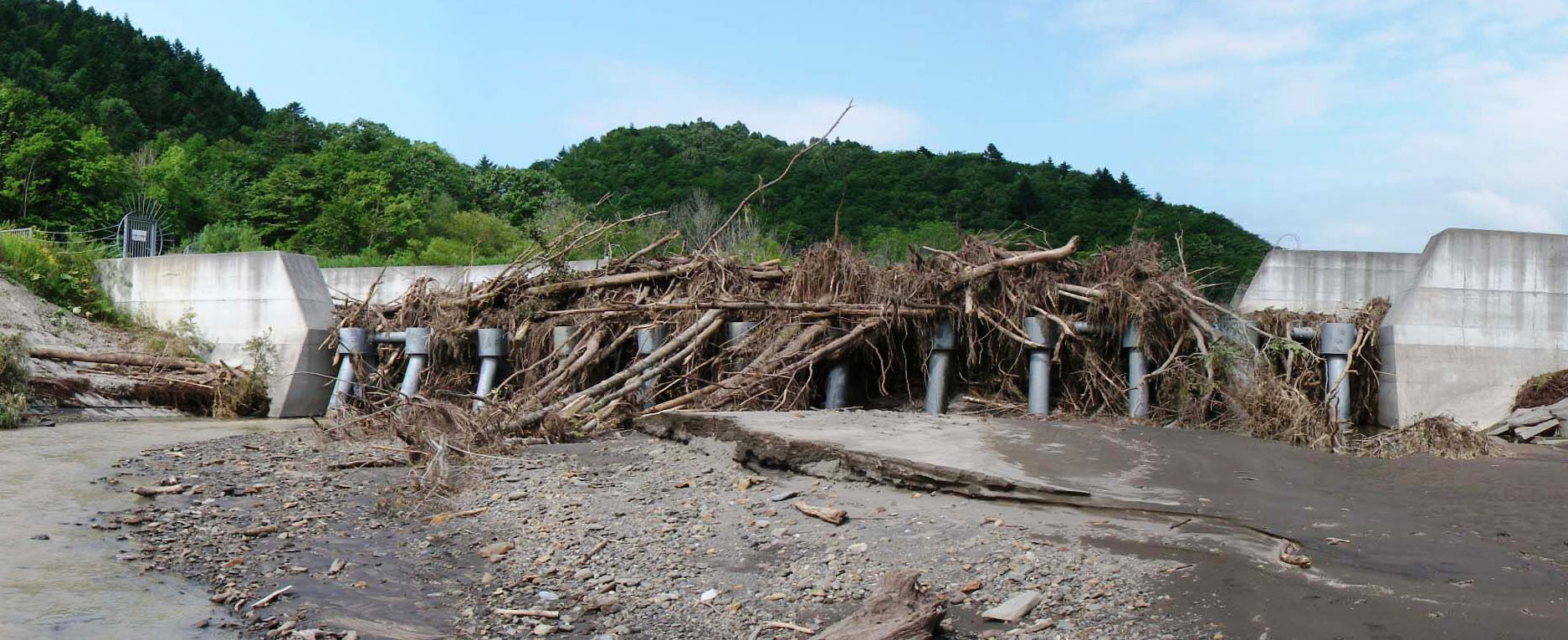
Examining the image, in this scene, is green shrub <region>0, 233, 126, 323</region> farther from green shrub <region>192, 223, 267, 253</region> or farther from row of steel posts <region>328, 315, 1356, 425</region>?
green shrub <region>192, 223, 267, 253</region>

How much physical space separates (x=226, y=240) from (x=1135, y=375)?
2794cm

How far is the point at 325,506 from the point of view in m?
8.03

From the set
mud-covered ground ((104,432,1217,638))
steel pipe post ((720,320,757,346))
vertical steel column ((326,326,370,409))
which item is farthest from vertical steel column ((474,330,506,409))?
mud-covered ground ((104,432,1217,638))

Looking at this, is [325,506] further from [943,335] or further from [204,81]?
[204,81]

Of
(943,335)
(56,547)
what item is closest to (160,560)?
(56,547)

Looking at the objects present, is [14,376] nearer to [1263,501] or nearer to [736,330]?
[736,330]

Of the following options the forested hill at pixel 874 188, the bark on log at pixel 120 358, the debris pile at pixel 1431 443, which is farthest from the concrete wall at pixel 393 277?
the forested hill at pixel 874 188

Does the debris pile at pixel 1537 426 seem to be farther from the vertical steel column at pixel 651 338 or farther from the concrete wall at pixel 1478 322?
the vertical steel column at pixel 651 338

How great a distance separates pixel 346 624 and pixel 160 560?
1865mm

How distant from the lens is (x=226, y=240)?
105 feet

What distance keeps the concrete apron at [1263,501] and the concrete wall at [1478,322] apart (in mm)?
2894

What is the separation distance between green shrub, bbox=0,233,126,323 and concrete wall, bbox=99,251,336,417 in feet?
1.56

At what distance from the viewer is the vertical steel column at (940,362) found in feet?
41.5

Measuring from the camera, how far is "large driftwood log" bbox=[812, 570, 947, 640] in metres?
4.72
